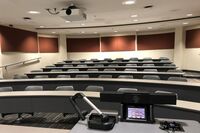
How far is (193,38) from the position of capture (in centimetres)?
1066

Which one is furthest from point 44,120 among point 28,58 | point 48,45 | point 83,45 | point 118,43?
point 83,45

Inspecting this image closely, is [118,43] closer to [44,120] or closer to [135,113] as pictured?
[44,120]

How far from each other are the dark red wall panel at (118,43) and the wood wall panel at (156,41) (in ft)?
1.95

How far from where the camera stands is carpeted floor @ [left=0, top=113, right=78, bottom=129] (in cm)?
376

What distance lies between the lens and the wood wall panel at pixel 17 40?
8.65 m

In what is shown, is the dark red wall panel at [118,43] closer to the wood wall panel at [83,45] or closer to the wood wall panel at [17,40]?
the wood wall panel at [83,45]

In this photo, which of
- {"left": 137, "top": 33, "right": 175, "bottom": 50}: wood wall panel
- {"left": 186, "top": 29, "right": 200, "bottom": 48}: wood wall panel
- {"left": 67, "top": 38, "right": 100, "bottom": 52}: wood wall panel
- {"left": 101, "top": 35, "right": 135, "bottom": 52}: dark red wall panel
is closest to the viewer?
{"left": 186, "top": 29, "right": 200, "bottom": 48}: wood wall panel

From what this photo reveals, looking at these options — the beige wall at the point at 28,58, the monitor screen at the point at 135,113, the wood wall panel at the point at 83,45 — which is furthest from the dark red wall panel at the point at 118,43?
the monitor screen at the point at 135,113

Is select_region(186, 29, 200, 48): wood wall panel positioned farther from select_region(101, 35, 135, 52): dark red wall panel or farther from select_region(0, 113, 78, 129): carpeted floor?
select_region(0, 113, 78, 129): carpeted floor

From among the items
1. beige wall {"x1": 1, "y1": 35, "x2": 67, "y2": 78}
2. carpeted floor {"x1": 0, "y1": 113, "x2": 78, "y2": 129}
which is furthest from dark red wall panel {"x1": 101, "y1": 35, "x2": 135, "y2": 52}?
carpeted floor {"x1": 0, "y1": 113, "x2": 78, "y2": 129}

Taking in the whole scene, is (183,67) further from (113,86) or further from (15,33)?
(15,33)

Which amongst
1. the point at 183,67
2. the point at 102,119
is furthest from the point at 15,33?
the point at 183,67

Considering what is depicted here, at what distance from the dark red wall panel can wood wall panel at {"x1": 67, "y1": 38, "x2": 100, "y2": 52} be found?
56 cm

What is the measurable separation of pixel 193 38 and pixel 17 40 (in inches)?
396
